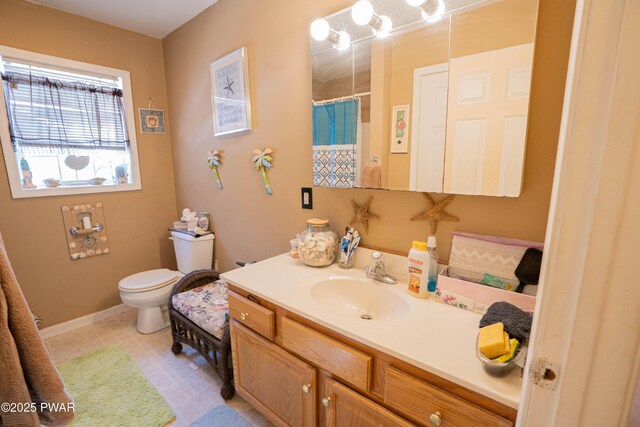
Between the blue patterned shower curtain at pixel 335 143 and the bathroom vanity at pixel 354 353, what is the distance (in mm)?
412

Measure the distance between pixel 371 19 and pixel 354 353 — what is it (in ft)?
4.09

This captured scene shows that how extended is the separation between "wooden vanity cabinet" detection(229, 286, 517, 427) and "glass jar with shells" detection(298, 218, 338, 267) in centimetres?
31

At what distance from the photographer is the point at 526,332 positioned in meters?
0.71

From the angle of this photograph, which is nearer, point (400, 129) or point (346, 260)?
point (400, 129)

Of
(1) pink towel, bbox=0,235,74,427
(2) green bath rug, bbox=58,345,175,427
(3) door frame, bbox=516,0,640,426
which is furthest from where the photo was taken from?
(2) green bath rug, bbox=58,345,175,427

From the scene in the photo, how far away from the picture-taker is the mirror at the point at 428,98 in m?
0.90

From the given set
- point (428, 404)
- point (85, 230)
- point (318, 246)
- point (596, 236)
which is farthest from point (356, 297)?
point (85, 230)

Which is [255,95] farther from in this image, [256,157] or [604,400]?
[604,400]

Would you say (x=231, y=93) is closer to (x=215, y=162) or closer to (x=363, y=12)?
(x=215, y=162)

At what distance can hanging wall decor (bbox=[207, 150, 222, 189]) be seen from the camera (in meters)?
2.13

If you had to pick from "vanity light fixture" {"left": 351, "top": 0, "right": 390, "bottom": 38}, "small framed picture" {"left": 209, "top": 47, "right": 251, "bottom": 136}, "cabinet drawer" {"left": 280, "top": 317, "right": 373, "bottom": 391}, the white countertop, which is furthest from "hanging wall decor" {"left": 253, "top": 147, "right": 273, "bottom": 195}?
"cabinet drawer" {"left": 280, "top": 317, "right": 373, "bottom": 391}

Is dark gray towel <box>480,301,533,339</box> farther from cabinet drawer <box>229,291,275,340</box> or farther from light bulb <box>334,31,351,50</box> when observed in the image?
light bulb <box>334,31,351,50</box>

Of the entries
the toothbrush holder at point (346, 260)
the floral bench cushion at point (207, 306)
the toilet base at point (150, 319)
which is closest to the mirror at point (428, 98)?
the toothbrush holder at point (346, 260)

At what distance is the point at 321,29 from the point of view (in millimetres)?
1278
